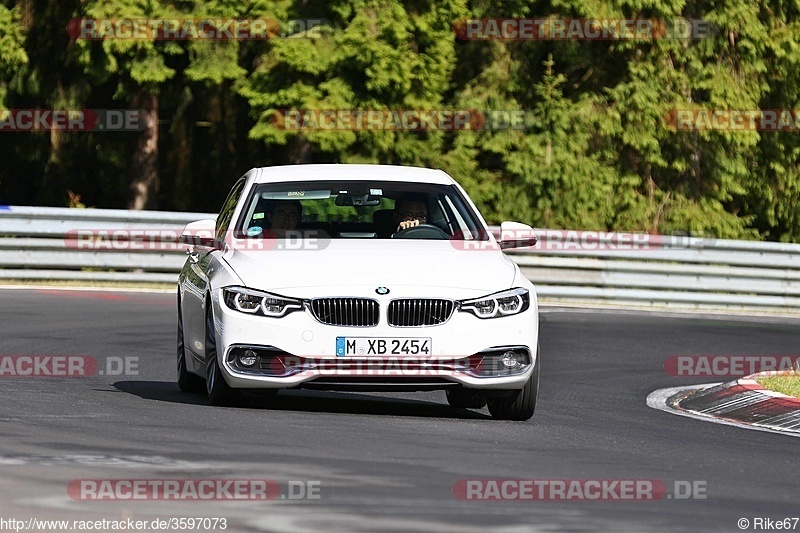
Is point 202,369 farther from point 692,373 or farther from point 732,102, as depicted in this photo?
point 732,102

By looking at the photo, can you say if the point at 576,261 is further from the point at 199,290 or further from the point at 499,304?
the point at 499,304

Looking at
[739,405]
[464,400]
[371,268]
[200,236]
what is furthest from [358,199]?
[739,405]

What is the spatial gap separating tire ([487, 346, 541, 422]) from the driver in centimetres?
134

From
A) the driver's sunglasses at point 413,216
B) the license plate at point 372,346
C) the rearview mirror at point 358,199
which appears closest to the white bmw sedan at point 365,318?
the license plate at point 372,346

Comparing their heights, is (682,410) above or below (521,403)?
below

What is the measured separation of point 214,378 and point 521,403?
183cm

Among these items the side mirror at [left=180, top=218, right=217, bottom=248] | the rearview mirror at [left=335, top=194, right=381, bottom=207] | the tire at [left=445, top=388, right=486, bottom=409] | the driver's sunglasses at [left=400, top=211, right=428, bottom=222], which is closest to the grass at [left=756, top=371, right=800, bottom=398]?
the tire at [left=445, top=388, right=486, bottom=409]

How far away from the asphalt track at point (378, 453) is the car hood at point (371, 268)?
0.79 meters

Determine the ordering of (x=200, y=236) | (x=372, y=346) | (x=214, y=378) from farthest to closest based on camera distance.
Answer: (x=200, y=236)
(x=214, y=378)
(x=372, y=346)

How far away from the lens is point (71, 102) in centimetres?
3300

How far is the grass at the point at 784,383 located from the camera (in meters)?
12.3

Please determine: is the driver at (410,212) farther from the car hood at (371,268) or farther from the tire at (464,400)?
the tire at (464,400)

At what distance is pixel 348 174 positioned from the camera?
37.8 feet

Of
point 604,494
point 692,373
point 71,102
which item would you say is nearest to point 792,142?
point 71,102
